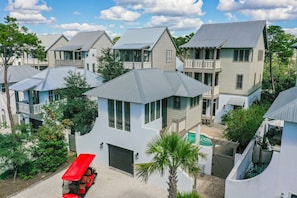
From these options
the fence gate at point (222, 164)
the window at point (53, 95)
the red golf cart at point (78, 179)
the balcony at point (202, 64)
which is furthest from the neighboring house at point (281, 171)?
the window at point (53, 95)

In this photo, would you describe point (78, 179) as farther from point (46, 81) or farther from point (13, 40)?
point (13, 40)

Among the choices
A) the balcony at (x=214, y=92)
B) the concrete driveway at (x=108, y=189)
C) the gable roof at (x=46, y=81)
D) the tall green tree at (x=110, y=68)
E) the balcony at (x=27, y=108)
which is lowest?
the concrete driveway at (x=108, y=189)

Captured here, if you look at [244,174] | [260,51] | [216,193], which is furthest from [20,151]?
[260,51]

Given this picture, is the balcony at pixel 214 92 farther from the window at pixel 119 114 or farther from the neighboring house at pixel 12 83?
the neighboring house at pixel 12 83

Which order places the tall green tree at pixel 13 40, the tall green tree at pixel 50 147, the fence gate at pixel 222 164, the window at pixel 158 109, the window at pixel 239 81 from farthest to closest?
the window at pixel 239 81, the tall green tree at pixel 13 40, the tall green tree at pixel 50 147, the window at pixel 158 109, the fence gate at pixel 222 164

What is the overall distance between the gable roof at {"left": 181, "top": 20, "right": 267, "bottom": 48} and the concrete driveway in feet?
50.5

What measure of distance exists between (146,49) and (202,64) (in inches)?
293

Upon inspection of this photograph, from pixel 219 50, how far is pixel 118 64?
11074 mm

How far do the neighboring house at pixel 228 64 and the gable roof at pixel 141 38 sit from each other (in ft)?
17.5

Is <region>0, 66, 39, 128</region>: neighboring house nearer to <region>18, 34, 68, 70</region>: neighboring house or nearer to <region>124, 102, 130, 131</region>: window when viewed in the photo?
<region>18, 34, 68, 70</region>: neighboring house

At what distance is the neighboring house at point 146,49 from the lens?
91.6 feet

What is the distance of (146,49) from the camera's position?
27594mm

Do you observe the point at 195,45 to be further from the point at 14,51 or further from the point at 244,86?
the point at 14,51

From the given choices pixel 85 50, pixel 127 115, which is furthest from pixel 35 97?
pixel 85 50
